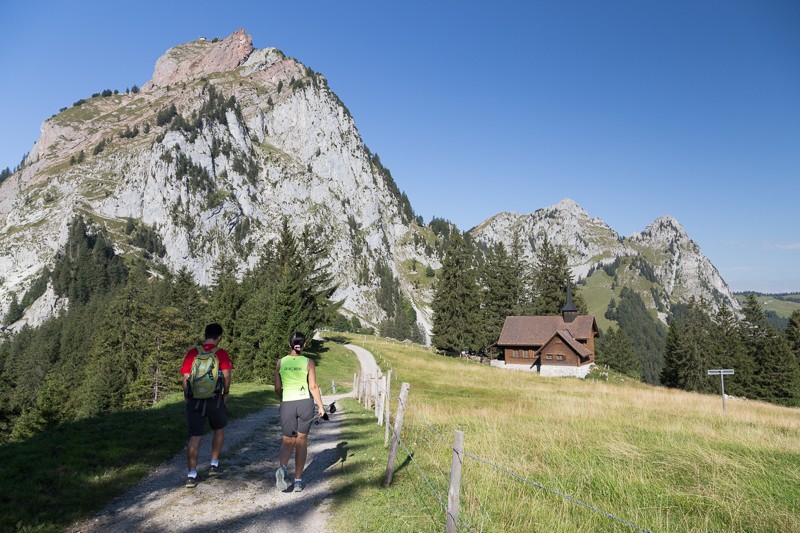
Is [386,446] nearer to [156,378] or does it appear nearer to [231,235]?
[156,378]

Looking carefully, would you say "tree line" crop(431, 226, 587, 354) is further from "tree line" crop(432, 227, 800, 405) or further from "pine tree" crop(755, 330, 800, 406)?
"pine tree" crop(755, 330, 800, 406)

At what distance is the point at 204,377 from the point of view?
7.27 meters

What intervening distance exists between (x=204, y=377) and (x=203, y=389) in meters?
0.22

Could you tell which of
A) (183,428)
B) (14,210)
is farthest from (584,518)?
(14,210)

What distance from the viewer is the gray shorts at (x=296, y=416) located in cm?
718

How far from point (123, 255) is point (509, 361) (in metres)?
156

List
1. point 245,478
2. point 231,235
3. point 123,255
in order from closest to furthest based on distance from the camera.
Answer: point 245,478, point 123,255, point 231,235

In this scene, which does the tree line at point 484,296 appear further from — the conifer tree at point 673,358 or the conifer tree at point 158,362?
the conifer tree at point 158,362

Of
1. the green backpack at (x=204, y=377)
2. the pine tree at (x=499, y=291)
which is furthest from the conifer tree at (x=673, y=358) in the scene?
the green backpack at (x=204, y=377)

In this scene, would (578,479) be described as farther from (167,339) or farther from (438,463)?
(167,339)

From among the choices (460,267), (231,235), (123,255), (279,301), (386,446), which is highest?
(231,235)

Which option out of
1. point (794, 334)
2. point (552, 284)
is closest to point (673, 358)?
point (794, 334)

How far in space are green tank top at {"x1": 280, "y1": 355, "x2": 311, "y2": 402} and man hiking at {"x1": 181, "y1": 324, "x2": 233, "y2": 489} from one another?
99 cm

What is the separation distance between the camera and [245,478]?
8.11 m
